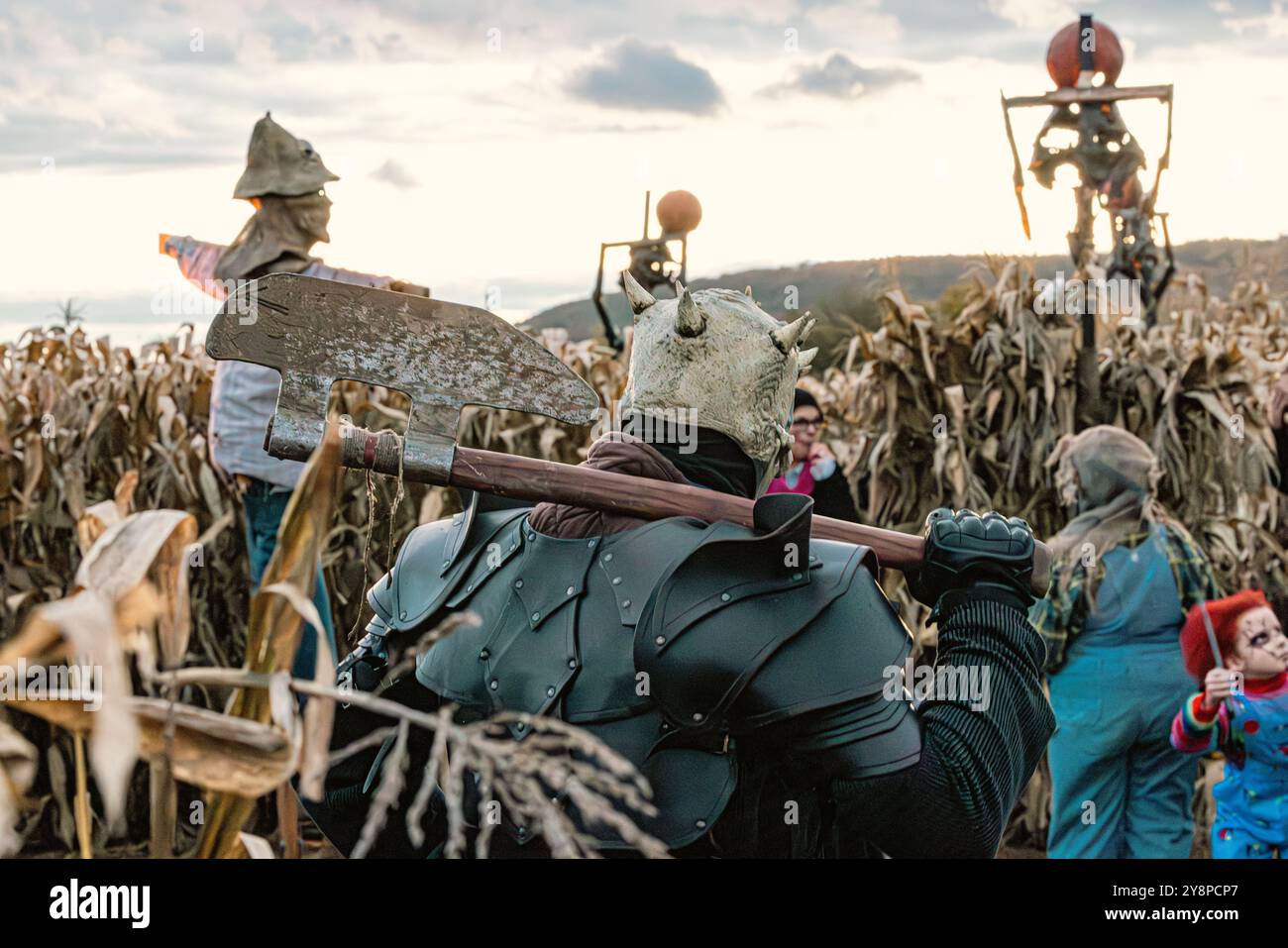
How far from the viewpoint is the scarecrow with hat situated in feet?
17.3

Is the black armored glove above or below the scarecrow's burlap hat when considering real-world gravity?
below

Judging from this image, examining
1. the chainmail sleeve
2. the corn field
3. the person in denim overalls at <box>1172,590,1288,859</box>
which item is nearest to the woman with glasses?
the corn field

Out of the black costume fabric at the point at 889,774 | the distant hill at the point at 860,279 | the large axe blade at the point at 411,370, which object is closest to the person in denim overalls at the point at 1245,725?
the black costume fabric at the point at 889,774

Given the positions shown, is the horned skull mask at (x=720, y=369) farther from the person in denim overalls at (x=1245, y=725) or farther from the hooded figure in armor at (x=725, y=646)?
the person in denim overalls at (x=1245, y=725)

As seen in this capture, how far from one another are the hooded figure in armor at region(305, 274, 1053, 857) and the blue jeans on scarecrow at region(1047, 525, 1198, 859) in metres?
2.64

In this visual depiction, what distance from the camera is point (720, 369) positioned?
2553 mm

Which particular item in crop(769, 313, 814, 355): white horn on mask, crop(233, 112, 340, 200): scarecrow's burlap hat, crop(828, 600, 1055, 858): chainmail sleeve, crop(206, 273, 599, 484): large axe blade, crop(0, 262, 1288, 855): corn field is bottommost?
crop(828, 600, 1055, 858): chainmail sleeve

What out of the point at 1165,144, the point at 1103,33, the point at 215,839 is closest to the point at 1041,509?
the point at 1165,144

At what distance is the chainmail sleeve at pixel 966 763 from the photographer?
92.0 inches

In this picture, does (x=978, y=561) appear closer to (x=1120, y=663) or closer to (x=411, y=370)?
(x=411, y=370)

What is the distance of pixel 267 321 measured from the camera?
2.31 m

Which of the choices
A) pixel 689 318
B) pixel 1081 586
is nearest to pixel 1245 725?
pixel 1081 586

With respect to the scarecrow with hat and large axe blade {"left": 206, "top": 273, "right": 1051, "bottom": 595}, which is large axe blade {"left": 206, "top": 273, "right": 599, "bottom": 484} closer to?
large axe blade {"left": 206, "top": 273, "right": 1051, "bottom": 595}
